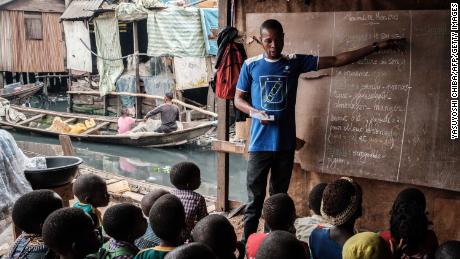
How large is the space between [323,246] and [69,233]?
55.2 inches

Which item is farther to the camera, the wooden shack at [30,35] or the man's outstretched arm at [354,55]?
the wooden shack at [30,35]

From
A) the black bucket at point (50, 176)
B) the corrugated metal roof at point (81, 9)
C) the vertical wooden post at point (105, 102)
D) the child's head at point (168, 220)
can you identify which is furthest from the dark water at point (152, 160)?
the child's head at point (168, 220)

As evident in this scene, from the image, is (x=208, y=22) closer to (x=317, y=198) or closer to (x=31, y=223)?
(x=317, y=198)

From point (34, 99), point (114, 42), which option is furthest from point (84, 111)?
point (34, 99)

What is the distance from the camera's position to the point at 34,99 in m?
21.2

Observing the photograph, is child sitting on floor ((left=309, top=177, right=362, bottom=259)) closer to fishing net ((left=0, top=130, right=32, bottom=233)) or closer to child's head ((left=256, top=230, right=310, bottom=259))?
child's head ((left=256, top=230, right=310, bottom=259))

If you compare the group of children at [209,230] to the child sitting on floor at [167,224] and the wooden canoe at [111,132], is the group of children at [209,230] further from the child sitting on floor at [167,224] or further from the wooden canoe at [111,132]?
the wooden canoe at [111,132]

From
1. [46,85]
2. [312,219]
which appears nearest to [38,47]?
[46,85]

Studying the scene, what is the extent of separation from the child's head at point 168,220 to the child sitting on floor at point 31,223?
74 centimetres

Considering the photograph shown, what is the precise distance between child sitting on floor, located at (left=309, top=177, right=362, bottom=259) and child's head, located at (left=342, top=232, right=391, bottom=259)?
1.49 feet

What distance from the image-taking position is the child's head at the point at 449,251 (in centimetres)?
195

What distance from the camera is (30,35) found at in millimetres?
21219

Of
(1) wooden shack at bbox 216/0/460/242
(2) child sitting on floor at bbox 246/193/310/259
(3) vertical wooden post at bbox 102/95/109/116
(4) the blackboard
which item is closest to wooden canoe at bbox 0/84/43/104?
(3) vertical wooden post at bbox 102/95/109/116

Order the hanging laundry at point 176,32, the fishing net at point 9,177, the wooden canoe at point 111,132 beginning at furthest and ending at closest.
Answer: the hanging laundry at point 176,32
the wooden canoe at point 111,132
the fishing net at point 9,177
